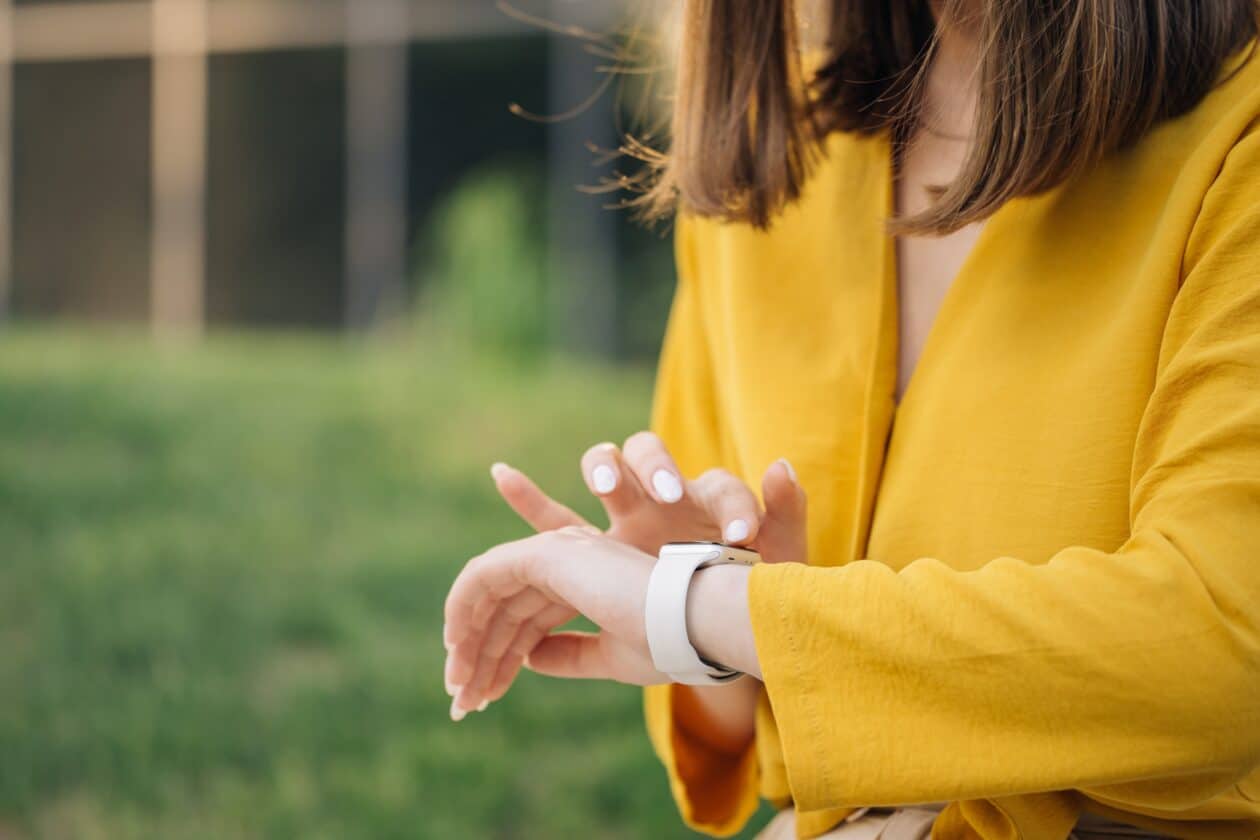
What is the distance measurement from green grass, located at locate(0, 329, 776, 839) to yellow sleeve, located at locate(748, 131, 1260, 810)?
6.13 feet

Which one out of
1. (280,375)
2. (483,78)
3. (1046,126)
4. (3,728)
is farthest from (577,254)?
(1046,126)

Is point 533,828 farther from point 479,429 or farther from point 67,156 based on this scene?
point 67,156

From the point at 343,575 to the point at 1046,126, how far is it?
3226mm

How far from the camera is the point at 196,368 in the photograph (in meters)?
→ 6.96

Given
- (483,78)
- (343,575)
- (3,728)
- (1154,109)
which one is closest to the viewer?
(1154,109)

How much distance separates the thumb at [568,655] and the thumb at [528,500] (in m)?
0.12

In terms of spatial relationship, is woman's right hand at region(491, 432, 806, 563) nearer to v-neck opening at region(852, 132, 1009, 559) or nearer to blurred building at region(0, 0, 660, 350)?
v-neck opening at region(852, 132, 1009, 559)

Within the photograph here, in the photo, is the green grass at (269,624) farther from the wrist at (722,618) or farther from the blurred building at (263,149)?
the blurred building at (263,149)

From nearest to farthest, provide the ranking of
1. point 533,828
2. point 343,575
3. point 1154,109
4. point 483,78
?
point 1154,109 < point 533,828 < point 343,575 < point 483,78

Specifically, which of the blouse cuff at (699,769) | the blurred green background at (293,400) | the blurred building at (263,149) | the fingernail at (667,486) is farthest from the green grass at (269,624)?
the blurred building at (263,149)

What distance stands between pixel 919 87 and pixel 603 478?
59cm

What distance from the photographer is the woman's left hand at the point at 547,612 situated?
1209mm

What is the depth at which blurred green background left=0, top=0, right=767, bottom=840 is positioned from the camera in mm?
3002

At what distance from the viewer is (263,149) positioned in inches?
472
